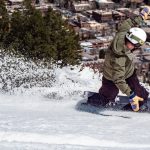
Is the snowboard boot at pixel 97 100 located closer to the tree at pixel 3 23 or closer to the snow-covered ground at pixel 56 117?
the snow-covered ground at pixel 56 117

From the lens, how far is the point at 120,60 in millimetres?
4188

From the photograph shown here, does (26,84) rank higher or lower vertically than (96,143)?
lower

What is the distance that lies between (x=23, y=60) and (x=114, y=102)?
2.02 metres

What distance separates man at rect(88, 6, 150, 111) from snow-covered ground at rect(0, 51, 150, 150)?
281 millimetres

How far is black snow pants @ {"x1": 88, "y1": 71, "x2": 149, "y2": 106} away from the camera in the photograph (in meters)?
4.66

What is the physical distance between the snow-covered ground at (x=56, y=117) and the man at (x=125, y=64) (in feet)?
0.92

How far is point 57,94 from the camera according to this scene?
5.30m

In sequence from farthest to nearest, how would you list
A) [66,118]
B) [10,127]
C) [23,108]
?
[23,108] < [66,118] < [10,127]

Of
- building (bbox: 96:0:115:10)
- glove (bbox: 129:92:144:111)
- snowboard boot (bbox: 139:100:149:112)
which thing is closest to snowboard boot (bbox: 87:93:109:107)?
snowboard boot (bbox: 139:100:149:112)

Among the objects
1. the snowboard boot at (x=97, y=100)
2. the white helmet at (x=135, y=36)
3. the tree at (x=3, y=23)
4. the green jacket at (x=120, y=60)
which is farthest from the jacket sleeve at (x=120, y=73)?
the tree at (x=3, y=23)

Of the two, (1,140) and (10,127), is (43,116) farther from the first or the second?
(1,140)

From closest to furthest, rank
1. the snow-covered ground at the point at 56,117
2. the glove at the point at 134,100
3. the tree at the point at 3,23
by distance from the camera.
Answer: the snow-covered ground at the point at 56,117
the glove at the point at 134,100
the tree at the point at 3,23

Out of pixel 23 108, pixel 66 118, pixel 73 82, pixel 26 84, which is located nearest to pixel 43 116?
pixel 66 118

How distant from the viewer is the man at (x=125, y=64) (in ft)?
13.6
